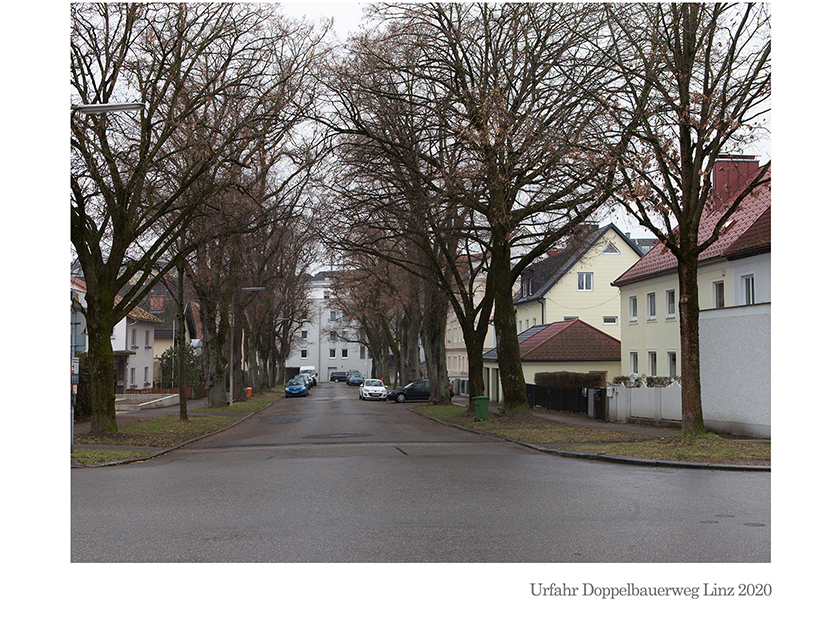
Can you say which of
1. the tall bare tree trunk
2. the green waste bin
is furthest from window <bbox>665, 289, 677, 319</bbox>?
the tall bare tree trunk

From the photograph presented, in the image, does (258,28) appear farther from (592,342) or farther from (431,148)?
(592,342)

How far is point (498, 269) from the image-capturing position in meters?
24.9

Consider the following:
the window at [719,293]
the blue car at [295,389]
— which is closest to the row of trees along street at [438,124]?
the window at [719,293]

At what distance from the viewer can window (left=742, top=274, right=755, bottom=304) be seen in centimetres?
2523

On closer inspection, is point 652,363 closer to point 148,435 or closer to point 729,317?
point 729,317

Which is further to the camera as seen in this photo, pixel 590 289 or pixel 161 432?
pixel 590 289

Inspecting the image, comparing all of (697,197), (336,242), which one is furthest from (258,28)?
(697,197)

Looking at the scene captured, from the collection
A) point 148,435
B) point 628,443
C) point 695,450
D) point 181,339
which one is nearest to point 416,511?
point 695,450

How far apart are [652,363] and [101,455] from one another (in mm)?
24030

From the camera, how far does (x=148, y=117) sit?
795 inches

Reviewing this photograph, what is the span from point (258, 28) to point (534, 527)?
17.4 metres

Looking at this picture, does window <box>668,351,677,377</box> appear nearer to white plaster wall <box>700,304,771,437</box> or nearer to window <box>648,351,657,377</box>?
window <box>648,351,657,377</box>

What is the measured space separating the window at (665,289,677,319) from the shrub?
5.07 m

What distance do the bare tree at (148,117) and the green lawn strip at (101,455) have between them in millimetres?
3239
